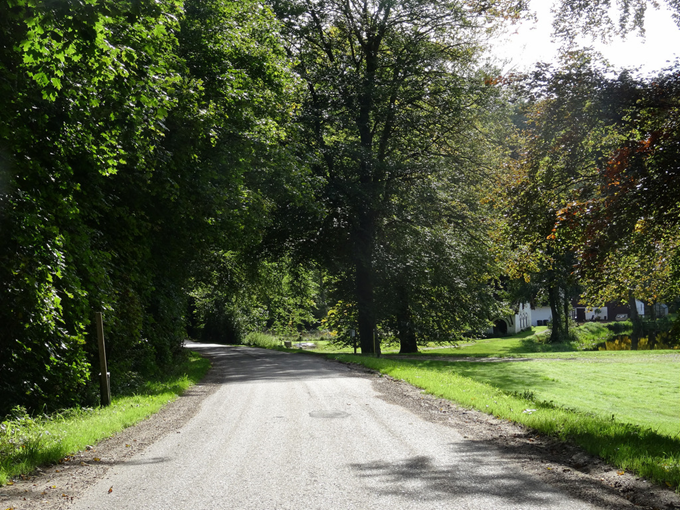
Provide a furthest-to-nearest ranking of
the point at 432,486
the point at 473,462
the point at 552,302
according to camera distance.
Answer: the point at 552,302
the point at 473,462
the point at 432,486

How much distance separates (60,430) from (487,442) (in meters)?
6.37

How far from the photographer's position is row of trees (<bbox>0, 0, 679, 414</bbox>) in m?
8.62

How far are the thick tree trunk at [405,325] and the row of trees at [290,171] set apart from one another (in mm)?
110

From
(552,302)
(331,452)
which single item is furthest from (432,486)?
(552,302)

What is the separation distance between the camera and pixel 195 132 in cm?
1526

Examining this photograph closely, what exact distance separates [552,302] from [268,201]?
2613 centimetres

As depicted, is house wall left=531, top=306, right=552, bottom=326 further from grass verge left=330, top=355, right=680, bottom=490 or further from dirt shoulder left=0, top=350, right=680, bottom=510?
dirt shoulder left=0, top=350, right=680, bottom=510

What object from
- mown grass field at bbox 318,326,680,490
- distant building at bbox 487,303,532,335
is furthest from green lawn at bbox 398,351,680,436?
distant building at bbox 487,303,532,335

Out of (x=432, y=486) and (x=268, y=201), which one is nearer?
(x=432, y=486)

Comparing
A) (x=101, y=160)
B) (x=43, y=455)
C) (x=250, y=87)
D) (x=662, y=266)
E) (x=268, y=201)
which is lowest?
(x=43, y=455)

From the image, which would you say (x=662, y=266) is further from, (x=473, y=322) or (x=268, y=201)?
(x=473, y=322)

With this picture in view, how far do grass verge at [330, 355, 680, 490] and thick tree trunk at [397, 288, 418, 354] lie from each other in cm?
1316

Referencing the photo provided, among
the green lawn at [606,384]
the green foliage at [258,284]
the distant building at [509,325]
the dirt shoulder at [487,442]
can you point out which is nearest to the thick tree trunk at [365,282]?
the green foliage at [258,284]

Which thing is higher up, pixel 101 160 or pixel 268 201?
pixel 268 201
